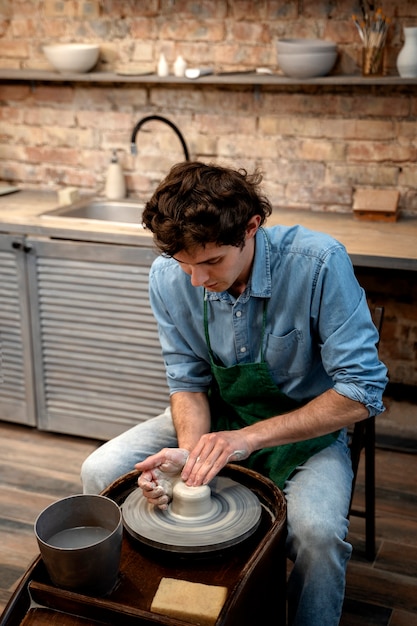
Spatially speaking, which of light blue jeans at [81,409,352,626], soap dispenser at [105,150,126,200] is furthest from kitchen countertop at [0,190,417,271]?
light blue jeans at [81,409,352,626]

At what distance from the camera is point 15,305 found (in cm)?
356

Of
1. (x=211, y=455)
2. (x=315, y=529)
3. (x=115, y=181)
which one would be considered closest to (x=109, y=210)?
(x=115, y=181)

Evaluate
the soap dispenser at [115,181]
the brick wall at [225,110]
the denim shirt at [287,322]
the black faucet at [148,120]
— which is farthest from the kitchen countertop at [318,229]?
the denim shirt at [287,322]

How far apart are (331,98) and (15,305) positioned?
5.43 feet

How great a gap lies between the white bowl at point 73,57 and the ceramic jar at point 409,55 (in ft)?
4.57

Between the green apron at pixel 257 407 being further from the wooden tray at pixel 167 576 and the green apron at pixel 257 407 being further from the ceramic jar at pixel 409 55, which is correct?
the ceramic jar at pixel 409 55

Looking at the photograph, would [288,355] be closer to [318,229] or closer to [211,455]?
[211,455]

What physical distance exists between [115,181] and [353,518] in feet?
6.34

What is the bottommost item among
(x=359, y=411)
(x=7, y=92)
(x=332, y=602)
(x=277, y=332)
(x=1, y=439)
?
(x=1, y=439)

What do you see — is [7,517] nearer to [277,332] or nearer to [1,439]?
[1,439]

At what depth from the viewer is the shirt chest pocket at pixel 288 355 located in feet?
7.18

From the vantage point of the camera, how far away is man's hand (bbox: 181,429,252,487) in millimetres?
1873

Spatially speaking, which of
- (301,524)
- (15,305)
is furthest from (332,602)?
(15,305)

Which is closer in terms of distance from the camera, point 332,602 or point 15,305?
point 332,602
